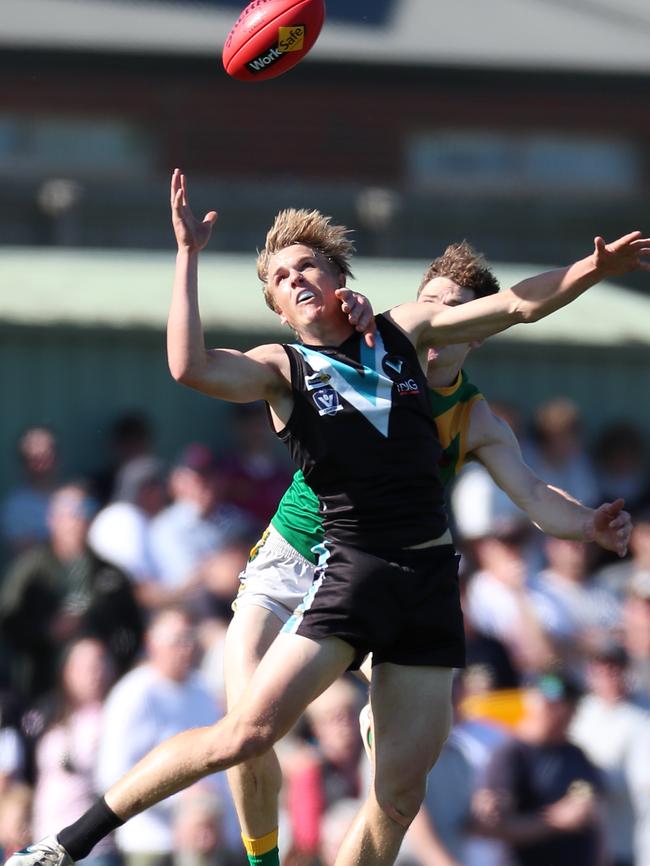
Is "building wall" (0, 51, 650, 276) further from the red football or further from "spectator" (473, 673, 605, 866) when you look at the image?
the red football

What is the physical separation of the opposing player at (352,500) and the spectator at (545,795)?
7.17 feet

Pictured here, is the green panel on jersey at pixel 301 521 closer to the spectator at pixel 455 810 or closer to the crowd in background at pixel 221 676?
the spectator at pixel 455 810

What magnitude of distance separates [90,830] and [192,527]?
12.4 ft

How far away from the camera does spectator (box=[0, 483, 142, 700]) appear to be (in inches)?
344

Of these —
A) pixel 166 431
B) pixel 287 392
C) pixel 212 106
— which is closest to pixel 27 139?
pixel 212 106

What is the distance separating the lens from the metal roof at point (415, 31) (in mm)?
18625

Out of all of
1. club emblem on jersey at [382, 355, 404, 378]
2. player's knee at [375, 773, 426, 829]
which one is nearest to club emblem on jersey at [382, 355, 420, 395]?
club emblem on jersey at [382, 355, 404, 378]

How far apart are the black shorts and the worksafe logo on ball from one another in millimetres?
1712

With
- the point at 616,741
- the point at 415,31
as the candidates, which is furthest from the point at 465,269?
the point at 415,31

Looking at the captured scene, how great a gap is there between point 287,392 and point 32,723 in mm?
3351

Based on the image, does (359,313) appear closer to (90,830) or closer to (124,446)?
(90,830)

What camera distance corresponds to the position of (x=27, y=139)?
1783cm

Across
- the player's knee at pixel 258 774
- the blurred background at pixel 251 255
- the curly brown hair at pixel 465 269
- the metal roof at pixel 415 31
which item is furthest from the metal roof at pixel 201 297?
the metal roof at pixel 415 31

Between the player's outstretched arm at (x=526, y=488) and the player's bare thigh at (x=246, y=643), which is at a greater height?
the player's outstretched arm at (x=526, y=488)
